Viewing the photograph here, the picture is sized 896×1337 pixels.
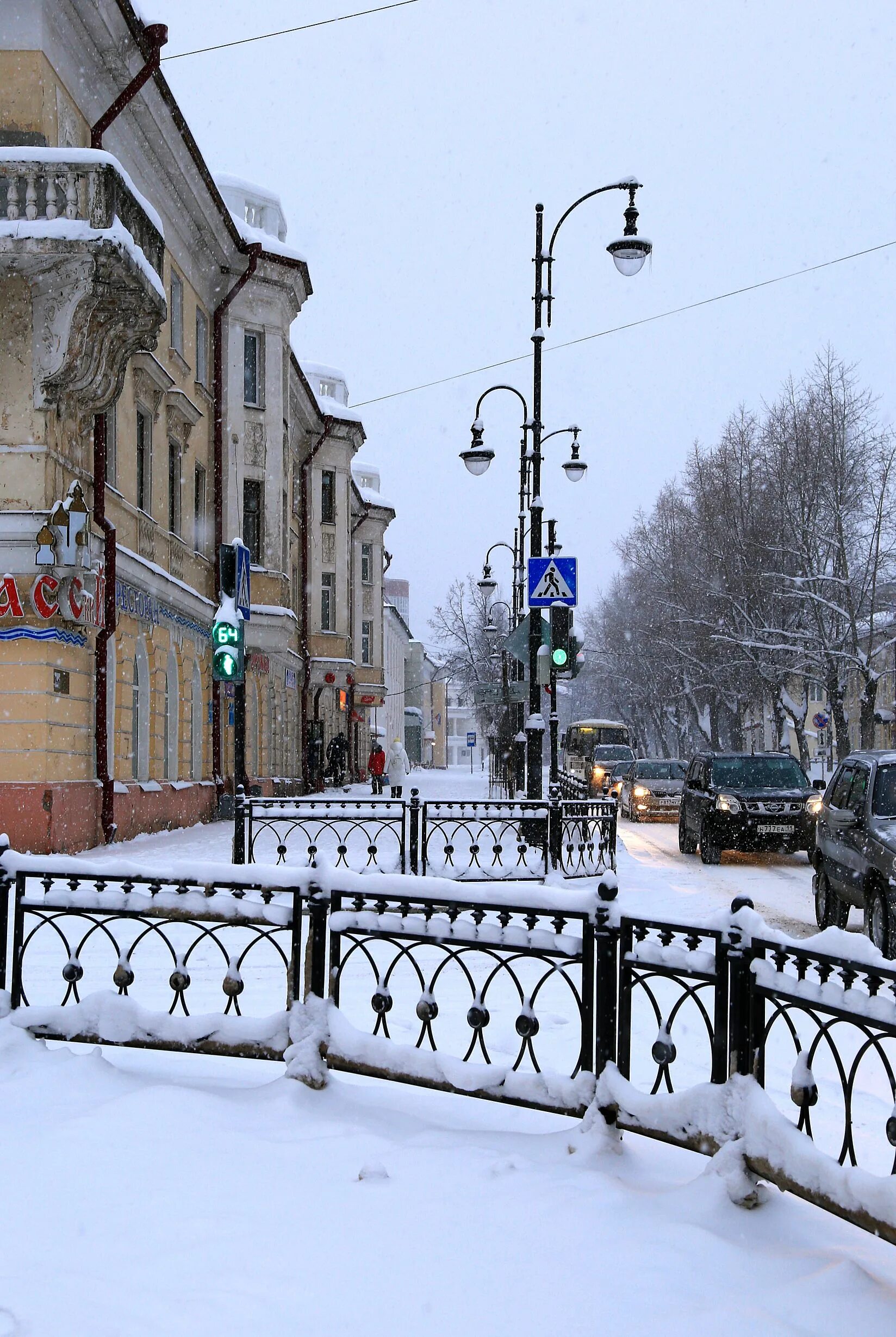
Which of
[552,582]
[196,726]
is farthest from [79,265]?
[196,726]

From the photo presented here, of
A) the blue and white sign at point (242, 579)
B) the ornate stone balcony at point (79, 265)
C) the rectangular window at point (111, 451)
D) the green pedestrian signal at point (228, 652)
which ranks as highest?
the ornate stone balcony at point (79, 265)

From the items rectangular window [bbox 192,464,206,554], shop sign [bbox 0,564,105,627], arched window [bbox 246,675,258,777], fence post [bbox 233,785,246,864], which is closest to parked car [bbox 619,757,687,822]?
arched window [bbox 246,675,258,777]

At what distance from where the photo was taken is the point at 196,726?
982 inches

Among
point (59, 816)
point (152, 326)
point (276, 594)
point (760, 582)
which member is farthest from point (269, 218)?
point (59, 816)

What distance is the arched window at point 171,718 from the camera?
74.1 ft

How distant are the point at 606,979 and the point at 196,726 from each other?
822 inches

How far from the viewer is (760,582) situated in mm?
38406

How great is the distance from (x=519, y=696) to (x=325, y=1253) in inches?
633

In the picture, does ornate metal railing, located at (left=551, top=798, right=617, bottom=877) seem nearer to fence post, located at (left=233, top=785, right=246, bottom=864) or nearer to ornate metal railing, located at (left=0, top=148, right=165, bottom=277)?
fence post, located at (left=233, top=785, right=246, bottom=864)

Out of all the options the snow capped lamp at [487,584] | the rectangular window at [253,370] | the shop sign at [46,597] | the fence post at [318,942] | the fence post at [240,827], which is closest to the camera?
the fence post at [318,942]

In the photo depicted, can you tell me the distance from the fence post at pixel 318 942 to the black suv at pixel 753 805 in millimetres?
13015

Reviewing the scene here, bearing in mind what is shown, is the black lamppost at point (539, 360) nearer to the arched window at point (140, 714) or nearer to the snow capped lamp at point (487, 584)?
the arched window at point (140, 714)

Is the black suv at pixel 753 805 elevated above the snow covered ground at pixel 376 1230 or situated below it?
above

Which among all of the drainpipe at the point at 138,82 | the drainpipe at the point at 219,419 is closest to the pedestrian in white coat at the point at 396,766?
the drainpipe at the point at 219,419
